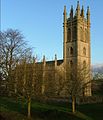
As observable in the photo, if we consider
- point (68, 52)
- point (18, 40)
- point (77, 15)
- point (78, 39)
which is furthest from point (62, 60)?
point (18, 40)

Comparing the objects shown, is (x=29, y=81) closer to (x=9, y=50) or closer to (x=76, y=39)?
(x=9, y=50)

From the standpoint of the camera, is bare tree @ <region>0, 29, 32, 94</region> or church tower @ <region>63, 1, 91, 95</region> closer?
bare tree @ <region>0, 29, 32, 94</region>

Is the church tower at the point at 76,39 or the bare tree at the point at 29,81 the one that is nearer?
the bare tree at the point at 29,81

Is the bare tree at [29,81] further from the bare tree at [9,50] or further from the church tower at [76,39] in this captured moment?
the church tower at [76,39]

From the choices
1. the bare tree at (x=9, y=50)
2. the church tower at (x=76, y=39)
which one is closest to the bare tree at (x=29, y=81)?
the bare tree at (x=9, y=50)

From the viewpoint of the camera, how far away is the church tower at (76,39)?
78.0 meters

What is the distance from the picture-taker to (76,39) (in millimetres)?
78562

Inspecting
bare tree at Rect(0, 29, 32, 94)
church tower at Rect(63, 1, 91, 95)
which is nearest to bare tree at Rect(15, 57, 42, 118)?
bare tree at Rect(0, 29, 32, 94)

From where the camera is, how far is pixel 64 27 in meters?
82.2

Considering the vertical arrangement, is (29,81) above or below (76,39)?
below

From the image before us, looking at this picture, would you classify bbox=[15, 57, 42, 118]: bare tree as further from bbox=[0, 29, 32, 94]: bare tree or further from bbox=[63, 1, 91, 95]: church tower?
bbox=[63, 1, 91, 95]: church tower

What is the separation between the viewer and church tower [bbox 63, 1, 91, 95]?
78.0m

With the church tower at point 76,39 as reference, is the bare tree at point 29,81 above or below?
below

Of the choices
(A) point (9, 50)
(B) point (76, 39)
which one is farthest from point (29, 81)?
(B) point (76, 39)
